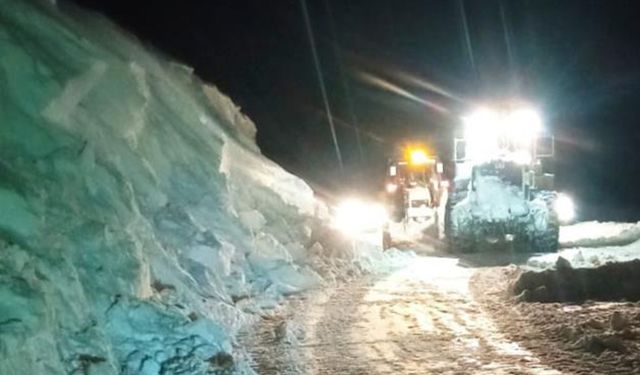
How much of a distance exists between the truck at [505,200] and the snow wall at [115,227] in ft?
17.4

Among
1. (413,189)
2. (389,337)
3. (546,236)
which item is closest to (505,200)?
(546,236)

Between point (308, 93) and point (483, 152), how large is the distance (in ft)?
169

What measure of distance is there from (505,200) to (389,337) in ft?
41.5

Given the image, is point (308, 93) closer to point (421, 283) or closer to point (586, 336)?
point (421, 283)

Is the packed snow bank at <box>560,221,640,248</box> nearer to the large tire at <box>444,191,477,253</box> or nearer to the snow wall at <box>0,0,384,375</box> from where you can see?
the large tire at <box>444,191,477,253</box>

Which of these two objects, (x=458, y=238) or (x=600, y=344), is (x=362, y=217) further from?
(x=600, y=344)

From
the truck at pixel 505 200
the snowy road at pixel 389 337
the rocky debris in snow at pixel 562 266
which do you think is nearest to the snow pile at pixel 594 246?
the truck at pixel 505 200

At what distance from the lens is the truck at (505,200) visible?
24344mm

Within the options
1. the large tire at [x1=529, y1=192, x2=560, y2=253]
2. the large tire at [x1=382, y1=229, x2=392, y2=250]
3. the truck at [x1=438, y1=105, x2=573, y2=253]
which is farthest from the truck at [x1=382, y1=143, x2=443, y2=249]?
the large tire at [x1=529, y1=192, x2=560, y2=253]

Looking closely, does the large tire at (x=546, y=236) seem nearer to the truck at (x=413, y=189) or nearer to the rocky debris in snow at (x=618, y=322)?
the truck at (x=413, y=189)

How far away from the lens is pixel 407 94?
8438 centimetres

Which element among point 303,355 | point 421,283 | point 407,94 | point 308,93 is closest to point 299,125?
point 308,93

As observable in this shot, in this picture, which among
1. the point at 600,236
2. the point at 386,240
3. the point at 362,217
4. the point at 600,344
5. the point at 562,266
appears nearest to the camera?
the point at 600,344

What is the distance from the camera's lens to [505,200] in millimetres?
24438
